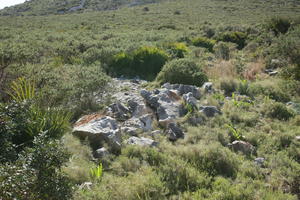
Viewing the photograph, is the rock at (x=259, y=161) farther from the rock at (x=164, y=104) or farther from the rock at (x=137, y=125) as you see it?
the rock at (x=137, y=125)

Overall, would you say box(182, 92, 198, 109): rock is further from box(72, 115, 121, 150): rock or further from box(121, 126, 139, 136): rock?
box(72, 115, 121, 150): rock

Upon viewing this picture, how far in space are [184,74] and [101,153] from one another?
14.9 ft

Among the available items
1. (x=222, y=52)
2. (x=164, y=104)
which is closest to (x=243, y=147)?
(x=164, y=104)

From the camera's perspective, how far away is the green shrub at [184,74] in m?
8.09

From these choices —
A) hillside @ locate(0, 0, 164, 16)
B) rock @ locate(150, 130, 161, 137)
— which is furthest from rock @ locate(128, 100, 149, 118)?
hillside @ locate(0, 0, 164, 16)

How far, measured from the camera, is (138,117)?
5.91 metres

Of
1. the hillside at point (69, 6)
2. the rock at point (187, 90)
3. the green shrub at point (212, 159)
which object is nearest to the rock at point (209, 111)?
the rock at point (187, 90)

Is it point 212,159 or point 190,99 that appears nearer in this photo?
point 212,159

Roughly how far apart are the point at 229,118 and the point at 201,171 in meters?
2.13

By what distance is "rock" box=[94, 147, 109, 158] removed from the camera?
4332mm

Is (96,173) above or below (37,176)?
below

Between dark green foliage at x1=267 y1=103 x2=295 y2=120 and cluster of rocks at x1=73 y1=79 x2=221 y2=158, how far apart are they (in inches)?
51.9

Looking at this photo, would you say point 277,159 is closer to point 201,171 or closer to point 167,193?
point 201,171

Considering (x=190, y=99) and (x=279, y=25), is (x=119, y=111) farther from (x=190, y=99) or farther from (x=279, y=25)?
(x=279, y=25)
